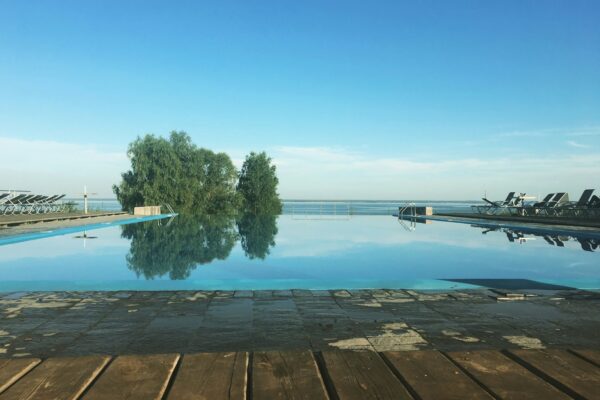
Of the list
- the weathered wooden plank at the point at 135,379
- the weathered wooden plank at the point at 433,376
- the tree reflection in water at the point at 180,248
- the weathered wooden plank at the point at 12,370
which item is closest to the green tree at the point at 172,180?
the tree reflection in water at the point at 180,248

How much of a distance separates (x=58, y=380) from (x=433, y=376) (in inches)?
43.2

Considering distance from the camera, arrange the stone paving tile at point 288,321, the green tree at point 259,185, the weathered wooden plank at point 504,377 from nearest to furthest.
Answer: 1. the weathered wooden plank at point 504,377
2. the stone paving tile at point 288,321
3. the green tree at point 259,185

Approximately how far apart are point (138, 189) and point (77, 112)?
6.67 meters

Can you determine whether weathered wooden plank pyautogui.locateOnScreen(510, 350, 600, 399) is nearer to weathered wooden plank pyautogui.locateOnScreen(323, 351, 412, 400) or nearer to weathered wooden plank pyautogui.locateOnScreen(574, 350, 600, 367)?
weathered wooden plank pyautogui.locateOnScreen(574, 350, 600, 367)

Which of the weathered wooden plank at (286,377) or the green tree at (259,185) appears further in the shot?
the green tree at (259,185)

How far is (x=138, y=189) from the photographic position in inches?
899

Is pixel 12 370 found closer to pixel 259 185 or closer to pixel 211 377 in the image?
pixel 211 377

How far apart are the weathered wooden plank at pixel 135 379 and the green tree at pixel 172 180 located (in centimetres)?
2192

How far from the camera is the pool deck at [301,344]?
1168 mm

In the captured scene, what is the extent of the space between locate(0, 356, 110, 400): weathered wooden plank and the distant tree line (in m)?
21.9

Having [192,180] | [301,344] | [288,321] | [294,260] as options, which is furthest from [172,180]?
[301,344]

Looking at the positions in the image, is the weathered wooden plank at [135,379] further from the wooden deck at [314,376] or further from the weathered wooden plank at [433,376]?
the weathered wooden plank at [433,376]

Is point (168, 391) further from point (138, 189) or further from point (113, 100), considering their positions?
point (138, 189)

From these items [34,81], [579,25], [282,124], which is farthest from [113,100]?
[579,25]
